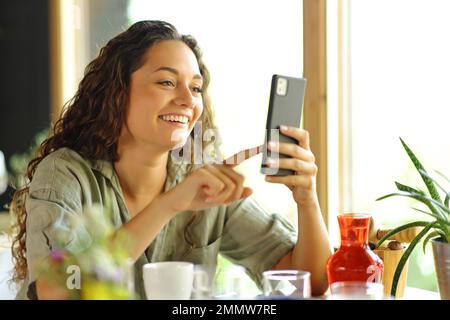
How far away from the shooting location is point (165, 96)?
135 centimetres

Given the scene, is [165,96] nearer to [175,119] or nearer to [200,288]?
[175,119]

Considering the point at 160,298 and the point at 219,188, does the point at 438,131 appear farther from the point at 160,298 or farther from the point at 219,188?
the point at 160,298

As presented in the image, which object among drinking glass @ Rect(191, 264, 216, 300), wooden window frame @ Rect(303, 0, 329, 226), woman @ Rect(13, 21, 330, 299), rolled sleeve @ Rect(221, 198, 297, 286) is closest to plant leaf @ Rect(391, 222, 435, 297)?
woman @ Rect(13, 21, 330, 299)

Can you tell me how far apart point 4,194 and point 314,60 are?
233 cm

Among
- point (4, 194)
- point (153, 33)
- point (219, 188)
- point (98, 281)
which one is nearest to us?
point (98, 281)

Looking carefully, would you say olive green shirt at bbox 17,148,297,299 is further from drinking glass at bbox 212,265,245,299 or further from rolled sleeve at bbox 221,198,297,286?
drinking glass at bbox 212,265,245,299

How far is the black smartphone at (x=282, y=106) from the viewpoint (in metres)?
1.09

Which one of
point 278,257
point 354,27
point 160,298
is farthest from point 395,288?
point 354,27

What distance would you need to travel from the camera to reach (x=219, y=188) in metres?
1.09

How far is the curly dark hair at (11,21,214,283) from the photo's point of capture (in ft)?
4.72

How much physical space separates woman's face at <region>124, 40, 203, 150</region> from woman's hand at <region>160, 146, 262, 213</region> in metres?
0.26

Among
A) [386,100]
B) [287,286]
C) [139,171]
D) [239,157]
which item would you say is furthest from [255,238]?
[386,100]

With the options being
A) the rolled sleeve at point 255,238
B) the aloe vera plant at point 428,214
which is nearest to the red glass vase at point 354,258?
the aloe vera plant at point 428,214

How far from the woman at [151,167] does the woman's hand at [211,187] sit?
13 cm
